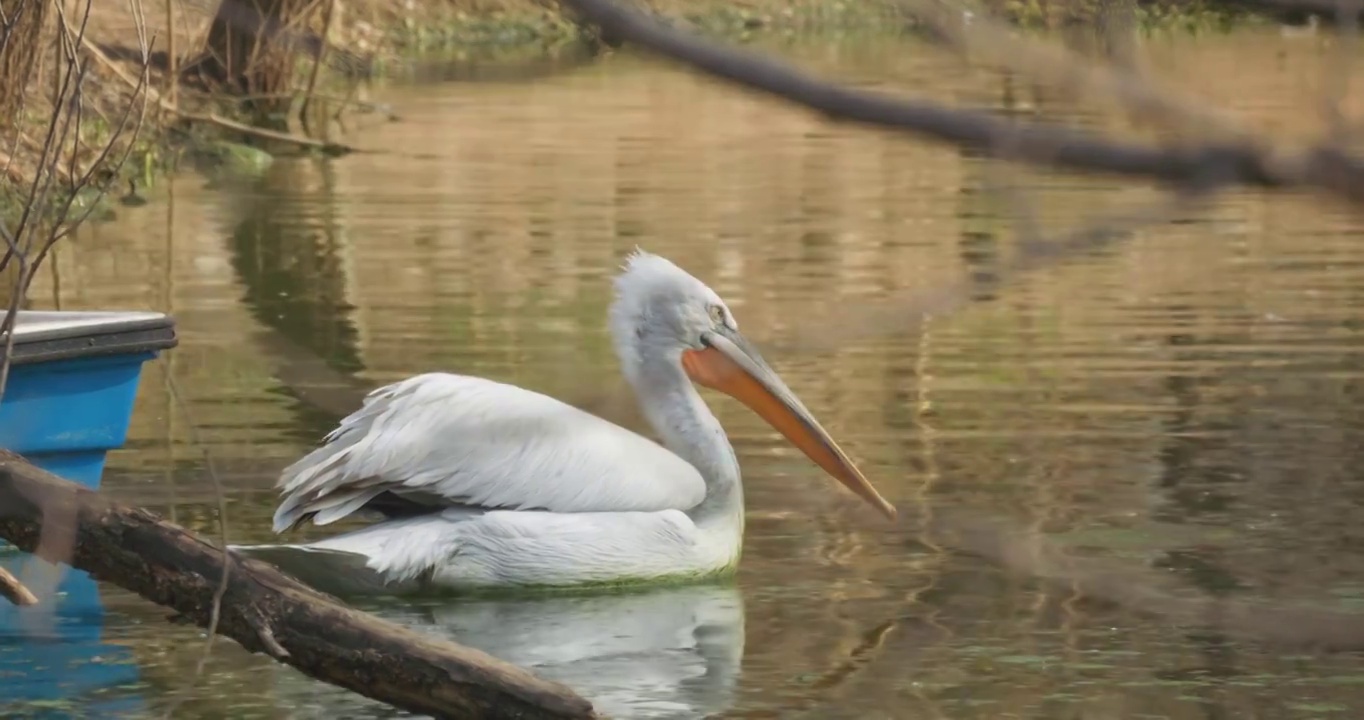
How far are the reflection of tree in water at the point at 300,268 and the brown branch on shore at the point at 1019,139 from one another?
6.52 meters

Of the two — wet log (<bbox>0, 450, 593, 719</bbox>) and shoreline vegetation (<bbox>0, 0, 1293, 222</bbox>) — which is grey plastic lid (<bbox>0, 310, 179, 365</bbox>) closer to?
shoreline vegetation (<bbox>0, 0, 1293, 222</bbox>)

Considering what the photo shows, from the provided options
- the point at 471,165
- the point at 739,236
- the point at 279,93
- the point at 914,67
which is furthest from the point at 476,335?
the point at 914,67

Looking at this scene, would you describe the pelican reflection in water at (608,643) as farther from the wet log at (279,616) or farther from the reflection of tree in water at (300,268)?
the reflection of tree in water at (300,268)

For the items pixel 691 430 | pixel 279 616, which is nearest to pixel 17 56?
pixel 691 430

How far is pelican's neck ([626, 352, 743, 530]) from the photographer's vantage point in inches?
225

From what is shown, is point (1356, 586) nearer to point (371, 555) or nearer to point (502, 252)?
point (371, 555)

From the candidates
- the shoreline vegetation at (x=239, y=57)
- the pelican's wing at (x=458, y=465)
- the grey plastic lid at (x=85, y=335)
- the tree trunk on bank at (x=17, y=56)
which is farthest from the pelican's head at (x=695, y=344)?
the tree trunk on bank at (x=17, y=56)

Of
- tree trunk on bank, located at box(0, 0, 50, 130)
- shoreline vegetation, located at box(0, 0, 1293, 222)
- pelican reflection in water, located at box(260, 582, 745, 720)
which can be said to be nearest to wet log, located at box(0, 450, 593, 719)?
shoreline vegetation, located at box(0, 0, 1293, 222)

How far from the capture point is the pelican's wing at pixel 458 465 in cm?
539

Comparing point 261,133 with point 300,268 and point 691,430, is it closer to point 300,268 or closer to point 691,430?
point 300,268

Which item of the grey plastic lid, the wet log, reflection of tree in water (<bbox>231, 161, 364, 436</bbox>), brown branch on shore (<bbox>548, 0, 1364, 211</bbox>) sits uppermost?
brown branch on shore (<bbox>548, 0, 1364, 211</bbox>)

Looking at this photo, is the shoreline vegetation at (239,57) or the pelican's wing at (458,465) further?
→ the pelican's wing at (458,465)

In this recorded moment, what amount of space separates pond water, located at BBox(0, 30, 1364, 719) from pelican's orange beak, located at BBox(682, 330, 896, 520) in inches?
10.8

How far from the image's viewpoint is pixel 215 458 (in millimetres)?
6973
